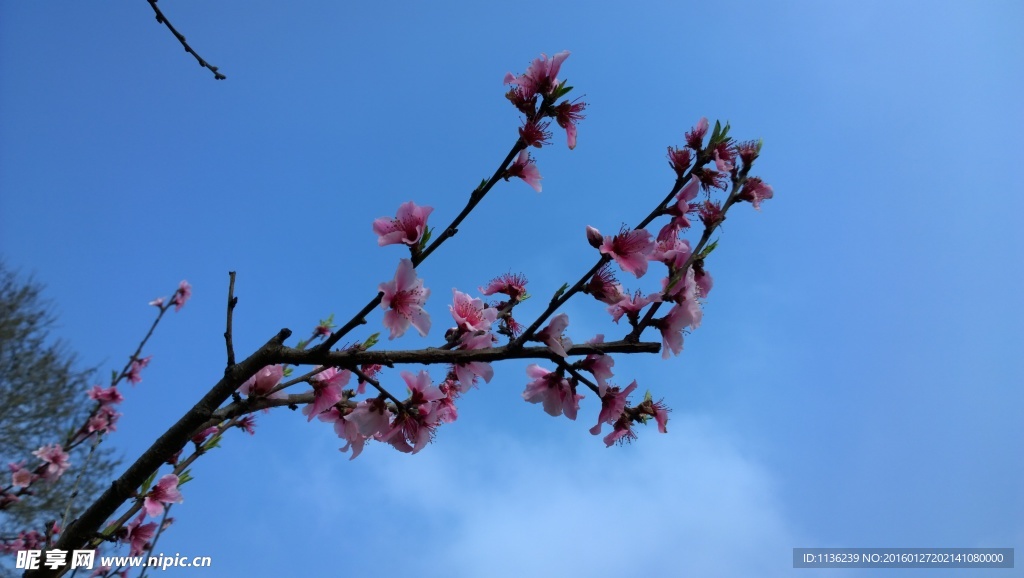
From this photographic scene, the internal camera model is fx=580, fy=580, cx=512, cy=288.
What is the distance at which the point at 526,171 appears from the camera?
235cm

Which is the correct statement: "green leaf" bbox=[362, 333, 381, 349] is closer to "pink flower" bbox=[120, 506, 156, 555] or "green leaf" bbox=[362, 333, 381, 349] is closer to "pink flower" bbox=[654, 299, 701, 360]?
"pink flower" bbox=[654, 299, 701, 360]

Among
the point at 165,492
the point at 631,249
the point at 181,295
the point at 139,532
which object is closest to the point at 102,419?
the point at 181,295

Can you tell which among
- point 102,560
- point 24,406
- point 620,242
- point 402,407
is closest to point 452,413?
point 402,407

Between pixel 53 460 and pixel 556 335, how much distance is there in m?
5.27

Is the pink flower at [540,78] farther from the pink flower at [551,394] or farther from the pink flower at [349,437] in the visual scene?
the pink flower at [349,437]

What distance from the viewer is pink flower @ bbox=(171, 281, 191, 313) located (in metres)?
6.20

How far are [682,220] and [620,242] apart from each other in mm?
491

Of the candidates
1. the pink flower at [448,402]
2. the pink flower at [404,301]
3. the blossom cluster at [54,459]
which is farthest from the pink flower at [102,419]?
the pink flower at [404,301]

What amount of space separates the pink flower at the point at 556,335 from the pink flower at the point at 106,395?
4836 millimetres

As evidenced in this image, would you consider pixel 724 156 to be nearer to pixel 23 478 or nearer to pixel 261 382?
pixel 261 382

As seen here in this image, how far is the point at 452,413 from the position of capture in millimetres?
2588

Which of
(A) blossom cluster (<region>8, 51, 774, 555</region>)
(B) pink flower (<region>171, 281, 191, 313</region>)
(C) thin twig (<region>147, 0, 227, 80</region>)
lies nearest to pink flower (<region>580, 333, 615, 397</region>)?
(A) blossom cluster (<region>8, 51, 774, 555</region>)

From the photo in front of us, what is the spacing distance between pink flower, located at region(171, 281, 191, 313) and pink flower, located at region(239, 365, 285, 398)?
179 inches

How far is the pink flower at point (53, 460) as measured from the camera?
4.96 metres
